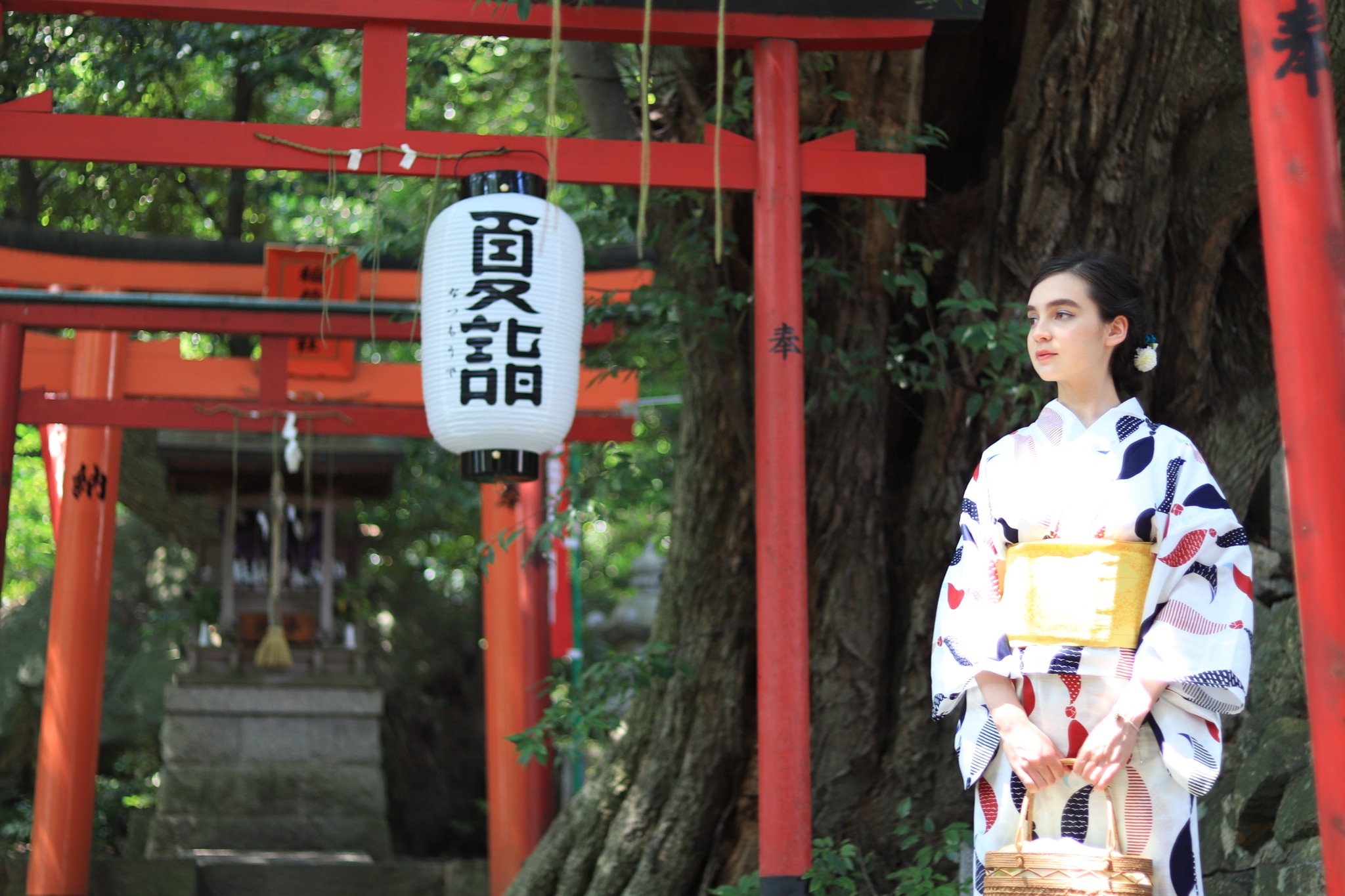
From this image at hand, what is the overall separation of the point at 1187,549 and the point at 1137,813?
1.64 feet

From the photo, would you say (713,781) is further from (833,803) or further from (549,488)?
(549,488)

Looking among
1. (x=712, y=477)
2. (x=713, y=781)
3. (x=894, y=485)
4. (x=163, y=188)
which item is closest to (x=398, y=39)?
(x=712, y=477)

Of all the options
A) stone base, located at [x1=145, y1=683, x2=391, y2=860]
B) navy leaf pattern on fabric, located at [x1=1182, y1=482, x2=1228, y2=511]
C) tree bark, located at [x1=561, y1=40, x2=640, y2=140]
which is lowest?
stone base, located at [x1=145, y1=683, x2=391, y2=860]

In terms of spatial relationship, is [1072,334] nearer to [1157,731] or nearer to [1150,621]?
[1150,621]

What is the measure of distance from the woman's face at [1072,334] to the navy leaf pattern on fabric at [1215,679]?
2.05ft

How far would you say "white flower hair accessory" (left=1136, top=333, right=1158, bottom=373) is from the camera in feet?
8.56

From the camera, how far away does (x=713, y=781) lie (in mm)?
4973

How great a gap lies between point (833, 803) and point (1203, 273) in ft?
7.65

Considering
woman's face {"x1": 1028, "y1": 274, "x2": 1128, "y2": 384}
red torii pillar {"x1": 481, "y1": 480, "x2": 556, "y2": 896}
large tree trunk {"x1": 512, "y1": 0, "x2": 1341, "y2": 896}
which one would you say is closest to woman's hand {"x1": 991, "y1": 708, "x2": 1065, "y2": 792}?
woman's face {"x1": 1028, "y1": 274, "x2": 1128, "y2": 384}

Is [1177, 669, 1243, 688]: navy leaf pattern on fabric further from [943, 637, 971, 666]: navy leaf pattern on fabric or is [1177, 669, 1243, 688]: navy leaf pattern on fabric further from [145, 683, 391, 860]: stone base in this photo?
[145, 683, 391, 860]: stone base

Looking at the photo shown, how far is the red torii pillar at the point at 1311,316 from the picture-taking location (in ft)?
7.10

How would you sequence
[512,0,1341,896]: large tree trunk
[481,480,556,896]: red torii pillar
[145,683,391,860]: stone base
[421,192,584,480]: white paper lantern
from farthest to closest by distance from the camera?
[145,683,391,860]: stone base < [481,480,556,896]: red torii pillar < [512,0,1341,896]: large tree trunk < [421,192,584,480]: white paper lantern

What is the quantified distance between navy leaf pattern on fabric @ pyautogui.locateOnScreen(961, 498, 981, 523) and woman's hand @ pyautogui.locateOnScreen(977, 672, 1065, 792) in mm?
337

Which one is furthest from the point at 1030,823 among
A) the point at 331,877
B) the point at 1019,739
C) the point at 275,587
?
the point at 331,877
